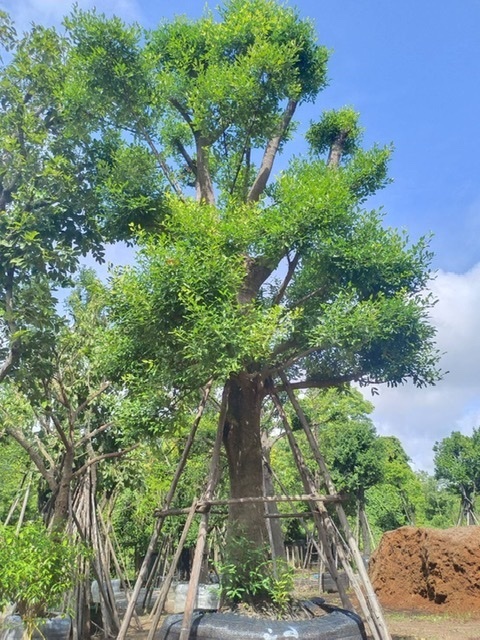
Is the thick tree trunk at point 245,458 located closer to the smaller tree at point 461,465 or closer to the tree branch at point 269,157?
the tree branch at point 269,157

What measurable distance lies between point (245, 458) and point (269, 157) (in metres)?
4.36

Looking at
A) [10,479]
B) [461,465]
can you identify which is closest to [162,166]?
[461,465]

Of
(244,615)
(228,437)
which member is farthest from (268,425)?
(244,615)

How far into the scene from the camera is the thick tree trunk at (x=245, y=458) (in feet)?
22.0

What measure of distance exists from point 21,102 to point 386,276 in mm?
4680

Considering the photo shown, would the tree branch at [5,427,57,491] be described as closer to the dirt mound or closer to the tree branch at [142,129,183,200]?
the tree branch at [142,129,183,200]

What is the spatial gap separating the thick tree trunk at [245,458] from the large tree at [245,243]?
2 cm

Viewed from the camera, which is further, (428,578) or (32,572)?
(428,578)

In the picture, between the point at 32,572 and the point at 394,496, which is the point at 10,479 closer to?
the point at 394,496

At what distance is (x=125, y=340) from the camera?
6754 millimetres

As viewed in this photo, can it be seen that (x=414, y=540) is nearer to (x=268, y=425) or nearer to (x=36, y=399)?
(x=268, y=425)

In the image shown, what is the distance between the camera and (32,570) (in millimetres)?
6461

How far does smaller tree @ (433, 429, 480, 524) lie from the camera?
23.3m

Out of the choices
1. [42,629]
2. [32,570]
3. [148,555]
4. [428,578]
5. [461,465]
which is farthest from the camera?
[461,465]
